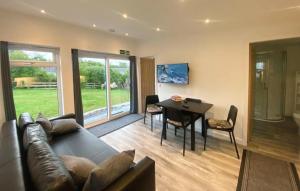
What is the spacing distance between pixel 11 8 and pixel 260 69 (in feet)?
20.5

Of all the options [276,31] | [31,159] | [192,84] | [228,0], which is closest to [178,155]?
[192,84]

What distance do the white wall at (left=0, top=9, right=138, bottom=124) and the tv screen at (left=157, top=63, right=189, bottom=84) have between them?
1.48 metres

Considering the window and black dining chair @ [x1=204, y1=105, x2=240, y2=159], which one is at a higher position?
the window

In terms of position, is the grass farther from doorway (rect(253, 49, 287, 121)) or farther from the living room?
doorway (rect(253, 49, 287, 121))

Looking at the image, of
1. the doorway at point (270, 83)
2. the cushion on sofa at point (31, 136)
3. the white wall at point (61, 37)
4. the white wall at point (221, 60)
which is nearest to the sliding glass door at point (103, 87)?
the white wall at point (61, 37)

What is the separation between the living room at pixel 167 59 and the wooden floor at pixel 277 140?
2.3 inches

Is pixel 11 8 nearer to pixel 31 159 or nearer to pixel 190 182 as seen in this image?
pixel 31 159

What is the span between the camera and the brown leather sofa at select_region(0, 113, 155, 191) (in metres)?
1.13

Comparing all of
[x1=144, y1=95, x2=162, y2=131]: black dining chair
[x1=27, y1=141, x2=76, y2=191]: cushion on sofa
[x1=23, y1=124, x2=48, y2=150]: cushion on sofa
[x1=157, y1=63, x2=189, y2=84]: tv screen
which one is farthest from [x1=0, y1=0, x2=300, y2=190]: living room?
[x1=27, y1=141, x2=76, y2=191]: cushion on sofa

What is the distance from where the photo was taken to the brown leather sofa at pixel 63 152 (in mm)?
1132

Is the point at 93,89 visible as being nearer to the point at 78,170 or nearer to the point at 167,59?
the point at 167,59

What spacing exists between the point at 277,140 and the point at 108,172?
386 centimetres

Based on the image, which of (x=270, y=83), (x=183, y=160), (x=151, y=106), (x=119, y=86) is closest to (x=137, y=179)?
(x=183, y=160)

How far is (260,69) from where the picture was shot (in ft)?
16.3
